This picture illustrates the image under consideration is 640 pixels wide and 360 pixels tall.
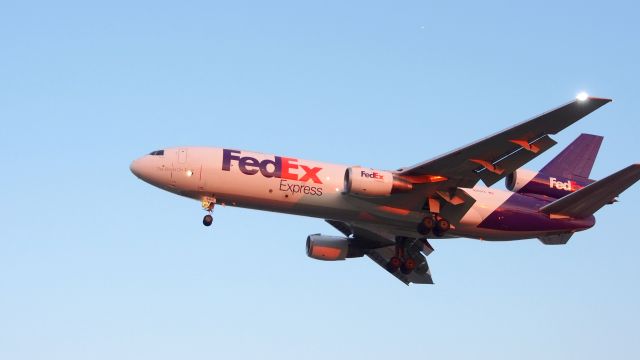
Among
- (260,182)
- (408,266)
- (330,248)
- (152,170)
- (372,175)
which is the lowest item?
(408,266)

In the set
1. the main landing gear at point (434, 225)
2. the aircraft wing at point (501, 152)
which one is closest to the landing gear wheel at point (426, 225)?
the main landing gear at point (434, 225)

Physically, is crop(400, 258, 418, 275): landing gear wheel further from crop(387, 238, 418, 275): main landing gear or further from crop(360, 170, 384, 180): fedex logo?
crop(360, 170, 384, 180): fedex logo

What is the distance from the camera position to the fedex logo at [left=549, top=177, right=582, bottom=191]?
50612mm

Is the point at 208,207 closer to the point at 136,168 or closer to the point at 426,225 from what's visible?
the point at 136,168

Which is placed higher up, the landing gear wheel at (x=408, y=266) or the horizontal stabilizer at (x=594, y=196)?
the horizontal stabilizer at (x=594, y=196)

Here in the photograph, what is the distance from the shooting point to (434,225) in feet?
158

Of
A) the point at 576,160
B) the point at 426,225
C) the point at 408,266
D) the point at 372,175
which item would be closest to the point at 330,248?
the point at 408,266

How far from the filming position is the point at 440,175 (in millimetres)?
46969

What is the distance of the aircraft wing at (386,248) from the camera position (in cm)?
5369

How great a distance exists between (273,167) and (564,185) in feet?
46.6

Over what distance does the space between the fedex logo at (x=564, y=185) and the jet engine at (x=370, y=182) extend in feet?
27.5

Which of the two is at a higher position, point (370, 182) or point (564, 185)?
point (564, 185)

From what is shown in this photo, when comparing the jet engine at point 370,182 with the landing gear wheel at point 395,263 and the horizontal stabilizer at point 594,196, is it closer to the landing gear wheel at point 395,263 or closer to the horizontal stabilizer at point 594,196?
the landing gear wheel at point 395,263

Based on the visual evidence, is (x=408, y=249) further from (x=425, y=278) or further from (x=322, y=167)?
(x=322, y=167)
